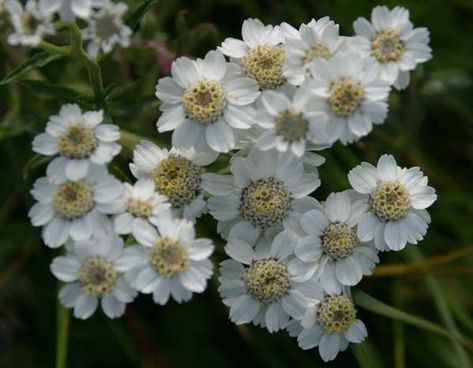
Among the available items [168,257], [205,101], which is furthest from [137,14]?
[168,257]

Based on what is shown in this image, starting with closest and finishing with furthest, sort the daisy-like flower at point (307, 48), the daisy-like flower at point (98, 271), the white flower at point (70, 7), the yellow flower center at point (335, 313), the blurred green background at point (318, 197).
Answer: the white flower at point (70, 7) < the daisy-like flower at point (98, 271) < the daisy-like flower at point (307, 48) < the yellow flower center at point (335, 313) < the blurred green background at point (318, 197)

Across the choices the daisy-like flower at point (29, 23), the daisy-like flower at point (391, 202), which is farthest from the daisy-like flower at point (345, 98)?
the daisy-like flower at point (29, 23)

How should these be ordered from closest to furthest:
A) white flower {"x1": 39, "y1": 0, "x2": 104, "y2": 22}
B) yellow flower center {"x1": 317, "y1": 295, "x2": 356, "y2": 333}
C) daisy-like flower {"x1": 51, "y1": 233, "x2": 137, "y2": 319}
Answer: white flower {"x1": 39, "y1": 0, "x2": 104, "y2": 22}
daisy-like flower {"x1": 51, "y1": 233, "x2": 137, "y2": 319}
yellow flower center {"x1": 317, "y1": 295, "x2": 356, "y2": 333}

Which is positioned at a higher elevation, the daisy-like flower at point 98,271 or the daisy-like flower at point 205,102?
the daisy-like flower at point 205,102

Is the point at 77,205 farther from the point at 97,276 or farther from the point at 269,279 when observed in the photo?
the point at 269,279

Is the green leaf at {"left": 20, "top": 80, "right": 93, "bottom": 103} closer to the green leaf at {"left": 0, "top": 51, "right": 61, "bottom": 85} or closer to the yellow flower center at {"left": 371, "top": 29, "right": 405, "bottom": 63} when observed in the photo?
the green leaf at {"left": 0, "top": 51, "right": 61, "bottom": 85}

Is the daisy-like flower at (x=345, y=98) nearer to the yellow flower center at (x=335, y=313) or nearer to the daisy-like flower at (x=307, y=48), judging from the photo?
the daisy-like flower at (x=307, y=48)

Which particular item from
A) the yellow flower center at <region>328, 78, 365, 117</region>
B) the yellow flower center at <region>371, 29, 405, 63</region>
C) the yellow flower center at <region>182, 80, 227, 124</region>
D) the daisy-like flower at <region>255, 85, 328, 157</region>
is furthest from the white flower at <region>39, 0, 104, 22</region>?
the yellow flower center at <region>371, 29, 405, 63</region>

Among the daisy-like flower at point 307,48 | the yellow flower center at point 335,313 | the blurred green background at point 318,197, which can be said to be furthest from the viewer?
the blurred green background at point 318,197

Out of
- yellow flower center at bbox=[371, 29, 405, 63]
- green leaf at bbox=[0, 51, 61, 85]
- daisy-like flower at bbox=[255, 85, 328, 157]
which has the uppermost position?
yellow flower center at bbox=[371, 29, 405, 63]
